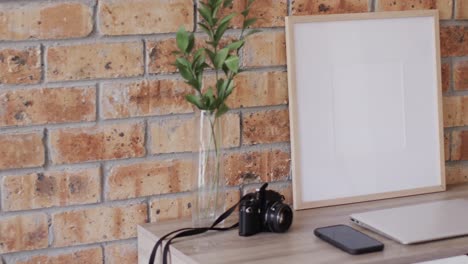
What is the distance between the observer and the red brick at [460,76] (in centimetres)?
203

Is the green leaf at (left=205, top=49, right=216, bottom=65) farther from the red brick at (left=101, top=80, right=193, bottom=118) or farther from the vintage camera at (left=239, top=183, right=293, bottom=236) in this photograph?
the vintage camera at (left=239, top=183, right=293, bottom=236)

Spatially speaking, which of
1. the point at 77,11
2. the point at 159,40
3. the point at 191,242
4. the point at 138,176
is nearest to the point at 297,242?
the point at 191,242

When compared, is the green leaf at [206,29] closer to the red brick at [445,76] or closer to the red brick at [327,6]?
the red brick at [327,6]

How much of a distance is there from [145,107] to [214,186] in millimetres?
228

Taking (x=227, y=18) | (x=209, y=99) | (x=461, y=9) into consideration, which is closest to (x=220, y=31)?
(x=227, y=18)

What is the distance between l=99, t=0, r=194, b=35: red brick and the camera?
1.68 m

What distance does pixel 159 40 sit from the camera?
1.73m

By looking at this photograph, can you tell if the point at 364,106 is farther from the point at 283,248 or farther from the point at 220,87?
the point at 283,248

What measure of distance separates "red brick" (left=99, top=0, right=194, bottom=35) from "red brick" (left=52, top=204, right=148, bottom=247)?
1.24 ft

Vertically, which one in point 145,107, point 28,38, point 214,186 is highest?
point 28,38

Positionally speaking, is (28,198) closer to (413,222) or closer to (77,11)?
(77,11)

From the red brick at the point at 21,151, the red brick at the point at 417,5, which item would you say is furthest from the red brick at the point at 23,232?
the red brick at the point at 417,5

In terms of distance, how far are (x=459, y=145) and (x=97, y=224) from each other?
3.09 feet

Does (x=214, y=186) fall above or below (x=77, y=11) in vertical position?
below
